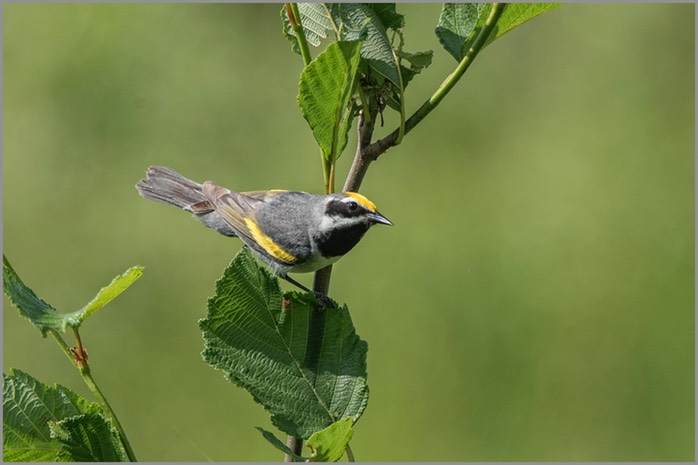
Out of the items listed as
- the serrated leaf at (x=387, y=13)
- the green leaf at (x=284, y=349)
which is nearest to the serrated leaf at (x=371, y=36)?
the serrated leaf at (x=387, y=13)

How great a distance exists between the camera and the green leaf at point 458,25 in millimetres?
1802

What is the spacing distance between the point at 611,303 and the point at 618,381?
1.56 feet

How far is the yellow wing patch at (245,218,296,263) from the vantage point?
292cm

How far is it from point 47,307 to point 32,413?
21 cm

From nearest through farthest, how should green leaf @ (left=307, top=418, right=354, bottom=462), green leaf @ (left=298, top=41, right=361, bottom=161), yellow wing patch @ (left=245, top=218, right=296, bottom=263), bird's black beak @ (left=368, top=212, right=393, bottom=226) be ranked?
green leaf @ (left=307, top=418, right=354, bottom=462), green leaf @ (left=298, top=41, right=361, bottom=161), bird's black beak @ (left=368, top=212, right=393, bottom=226), yellow wing patch @ (left=245, top=218, right=296, bottom=263)

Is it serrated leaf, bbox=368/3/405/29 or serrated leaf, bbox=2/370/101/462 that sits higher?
serrated leaf, bbox=368/3/405/29

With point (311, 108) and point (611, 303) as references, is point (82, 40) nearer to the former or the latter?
point (611, 303)

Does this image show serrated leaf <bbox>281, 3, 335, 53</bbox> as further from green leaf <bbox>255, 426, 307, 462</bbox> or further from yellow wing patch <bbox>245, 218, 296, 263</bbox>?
yellow wing patch <bbox>245, 218, 296, 263</bbox>

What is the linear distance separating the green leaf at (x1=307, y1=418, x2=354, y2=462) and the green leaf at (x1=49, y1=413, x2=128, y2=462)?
0.37 m

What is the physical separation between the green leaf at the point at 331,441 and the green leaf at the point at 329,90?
0.54 m

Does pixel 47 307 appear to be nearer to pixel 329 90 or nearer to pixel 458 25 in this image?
pixel 329 90

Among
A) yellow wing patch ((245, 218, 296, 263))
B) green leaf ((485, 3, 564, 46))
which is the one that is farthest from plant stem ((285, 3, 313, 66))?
yellow wing patch ((245, 218, 296, 263))

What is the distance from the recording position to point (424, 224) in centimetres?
542

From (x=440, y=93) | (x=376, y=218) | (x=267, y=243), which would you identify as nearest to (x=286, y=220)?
(x=267, y=243)
